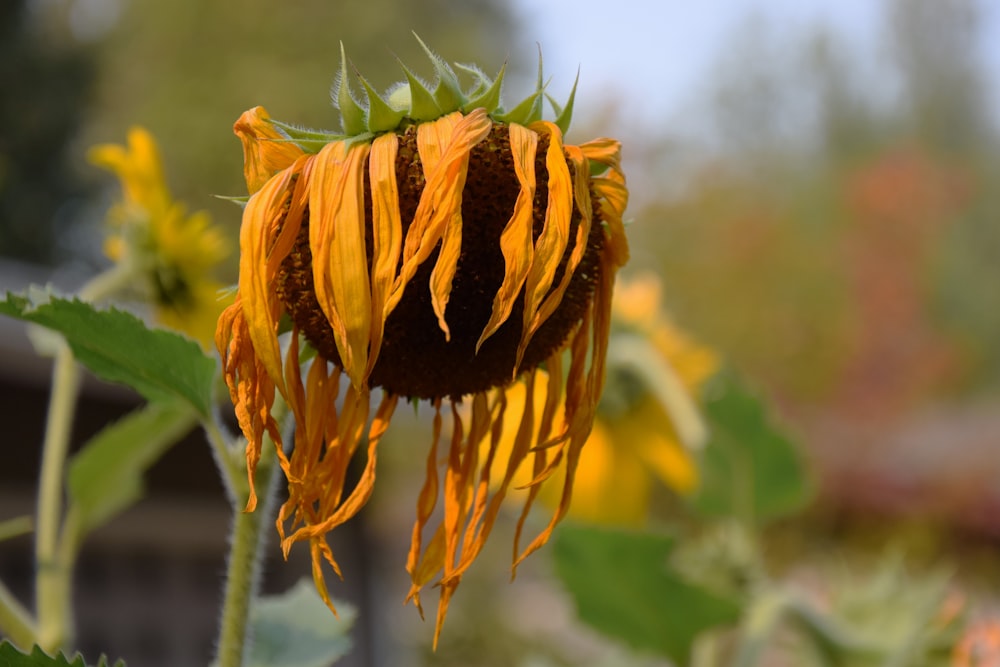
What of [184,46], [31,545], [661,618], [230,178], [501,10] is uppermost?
[501,10]

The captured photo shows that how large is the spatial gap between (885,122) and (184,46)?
9.41m

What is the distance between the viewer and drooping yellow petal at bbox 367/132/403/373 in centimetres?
33

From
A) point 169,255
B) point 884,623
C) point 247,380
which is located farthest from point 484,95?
point 169,255

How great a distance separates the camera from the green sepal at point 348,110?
14.9 inches

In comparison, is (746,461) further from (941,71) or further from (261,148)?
(941,71)

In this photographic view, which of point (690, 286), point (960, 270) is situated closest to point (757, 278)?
point (690, 286)

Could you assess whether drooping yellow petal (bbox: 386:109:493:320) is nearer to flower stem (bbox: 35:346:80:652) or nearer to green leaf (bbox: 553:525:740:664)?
flower stem (bbox: 35:346:80:652)

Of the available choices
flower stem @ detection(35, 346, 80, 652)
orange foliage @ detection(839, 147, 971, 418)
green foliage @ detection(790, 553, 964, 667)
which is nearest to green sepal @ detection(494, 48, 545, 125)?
flower stem @ detection(35, 346, 80, 652)

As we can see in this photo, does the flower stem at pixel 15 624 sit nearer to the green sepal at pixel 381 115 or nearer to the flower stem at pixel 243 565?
the flower stem at pixel 243 565

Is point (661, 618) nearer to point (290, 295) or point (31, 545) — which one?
point (290, 295)

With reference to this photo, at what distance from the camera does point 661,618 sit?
0.60 meters

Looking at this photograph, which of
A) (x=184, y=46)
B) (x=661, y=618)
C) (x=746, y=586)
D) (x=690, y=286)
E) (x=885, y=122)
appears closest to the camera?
(x=661, y=618)

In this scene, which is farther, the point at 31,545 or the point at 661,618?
the point at 31,545

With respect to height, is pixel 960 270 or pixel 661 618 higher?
pixel 960 270
